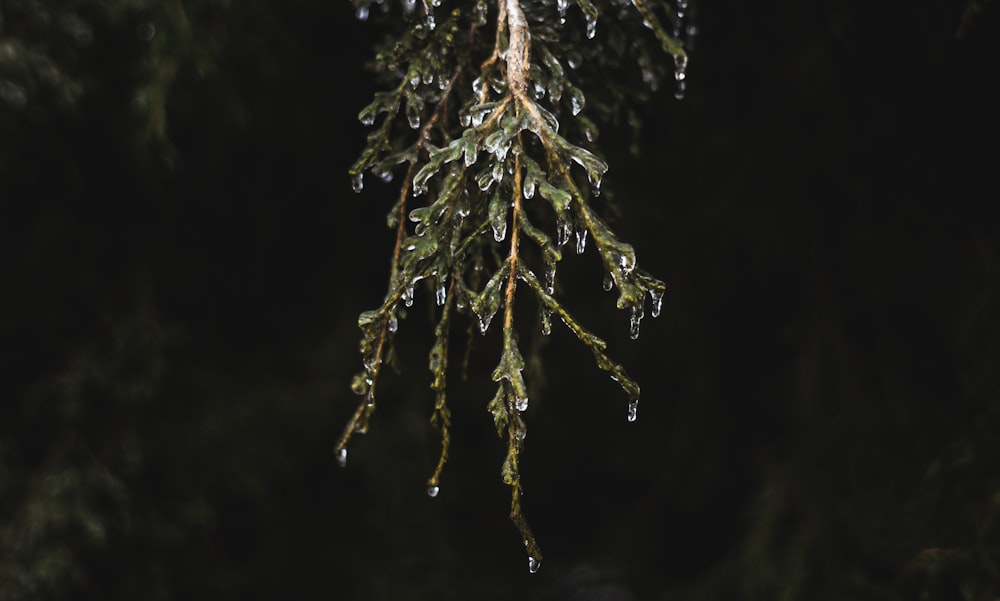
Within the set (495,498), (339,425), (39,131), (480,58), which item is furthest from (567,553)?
(480,58)

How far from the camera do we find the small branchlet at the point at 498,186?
916 millimetres

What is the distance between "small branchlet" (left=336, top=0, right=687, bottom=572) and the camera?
916 mm

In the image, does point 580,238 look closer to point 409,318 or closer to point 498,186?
point 498,186

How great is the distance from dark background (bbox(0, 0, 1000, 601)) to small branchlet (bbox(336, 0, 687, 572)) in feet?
2.93

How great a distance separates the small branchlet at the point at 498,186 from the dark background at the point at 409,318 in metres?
0.89

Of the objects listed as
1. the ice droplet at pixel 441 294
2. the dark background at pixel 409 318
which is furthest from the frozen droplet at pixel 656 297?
the dark background at pixel 409 318

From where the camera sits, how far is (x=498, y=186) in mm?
961

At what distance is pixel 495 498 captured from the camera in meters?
3.47

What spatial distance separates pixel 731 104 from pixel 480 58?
1274mm

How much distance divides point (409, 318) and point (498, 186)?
6.18 ft

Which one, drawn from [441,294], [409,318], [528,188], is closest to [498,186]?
[528,188]

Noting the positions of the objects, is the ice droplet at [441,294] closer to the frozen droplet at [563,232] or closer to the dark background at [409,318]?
the frozen droplet at [563,232]

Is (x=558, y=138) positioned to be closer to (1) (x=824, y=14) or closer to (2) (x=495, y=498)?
(1) (x=824, y=14)

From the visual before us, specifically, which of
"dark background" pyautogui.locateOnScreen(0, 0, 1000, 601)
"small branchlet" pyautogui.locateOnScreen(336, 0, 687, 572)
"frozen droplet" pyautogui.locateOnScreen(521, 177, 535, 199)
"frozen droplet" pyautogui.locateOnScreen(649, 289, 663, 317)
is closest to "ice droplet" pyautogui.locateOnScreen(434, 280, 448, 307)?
"small branchlet" pyautogui.locateOnScreen(336, 0, 687, 572)
